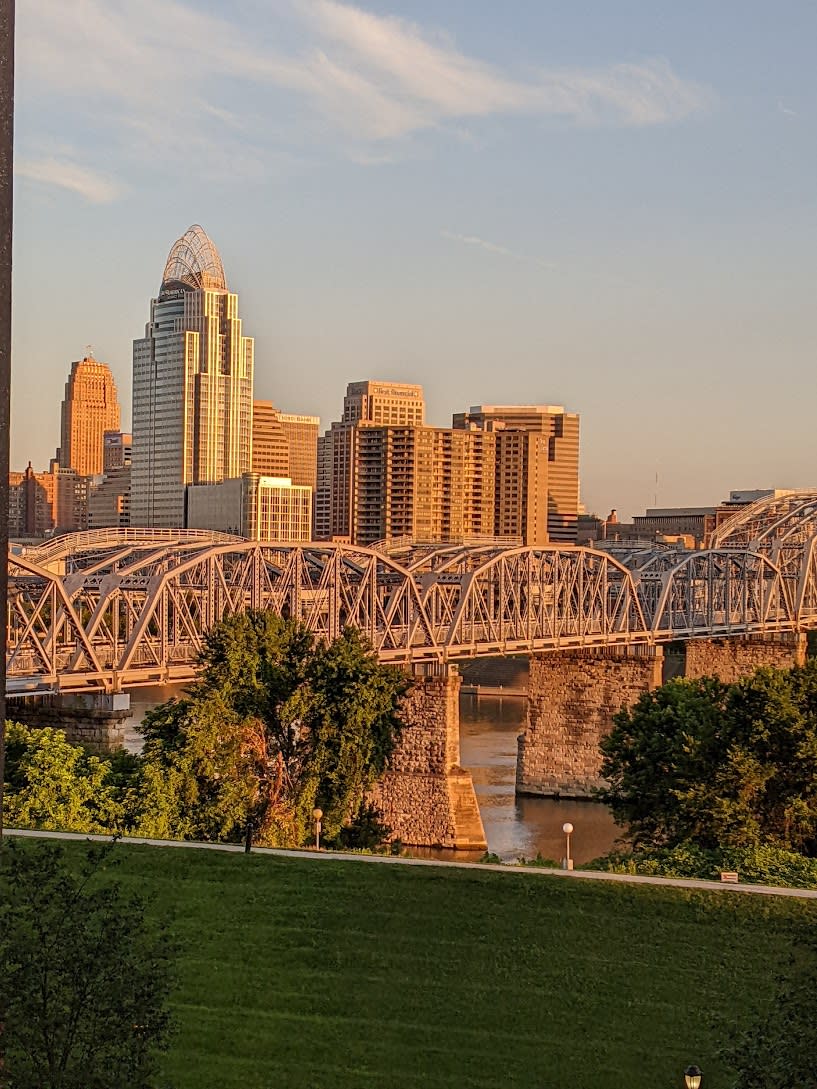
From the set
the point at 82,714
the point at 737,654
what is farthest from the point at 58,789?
the point at 737,654

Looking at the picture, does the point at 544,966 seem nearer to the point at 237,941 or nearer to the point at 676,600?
the point at 237,941

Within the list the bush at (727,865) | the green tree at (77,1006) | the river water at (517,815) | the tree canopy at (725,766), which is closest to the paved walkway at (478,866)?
the bush at (727,865)

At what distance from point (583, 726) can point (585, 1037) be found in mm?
58917

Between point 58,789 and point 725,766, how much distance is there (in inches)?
806

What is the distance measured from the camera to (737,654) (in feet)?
364

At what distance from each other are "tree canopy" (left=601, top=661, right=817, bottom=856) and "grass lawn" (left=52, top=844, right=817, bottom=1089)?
1419cm

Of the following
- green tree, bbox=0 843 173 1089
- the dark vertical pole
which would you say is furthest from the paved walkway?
the dark vertical pole

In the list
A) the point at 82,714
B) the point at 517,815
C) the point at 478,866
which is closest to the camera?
the point at 478,866

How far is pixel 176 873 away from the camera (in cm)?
3288

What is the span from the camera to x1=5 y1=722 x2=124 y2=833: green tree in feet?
137

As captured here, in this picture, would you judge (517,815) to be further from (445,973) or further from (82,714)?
(445,973)

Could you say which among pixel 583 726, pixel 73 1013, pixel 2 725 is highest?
pixel 2 725

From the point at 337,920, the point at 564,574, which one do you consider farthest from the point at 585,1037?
the point at 564,574

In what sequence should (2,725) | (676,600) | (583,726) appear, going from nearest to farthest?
(2,725), (583,726), (676,600)
